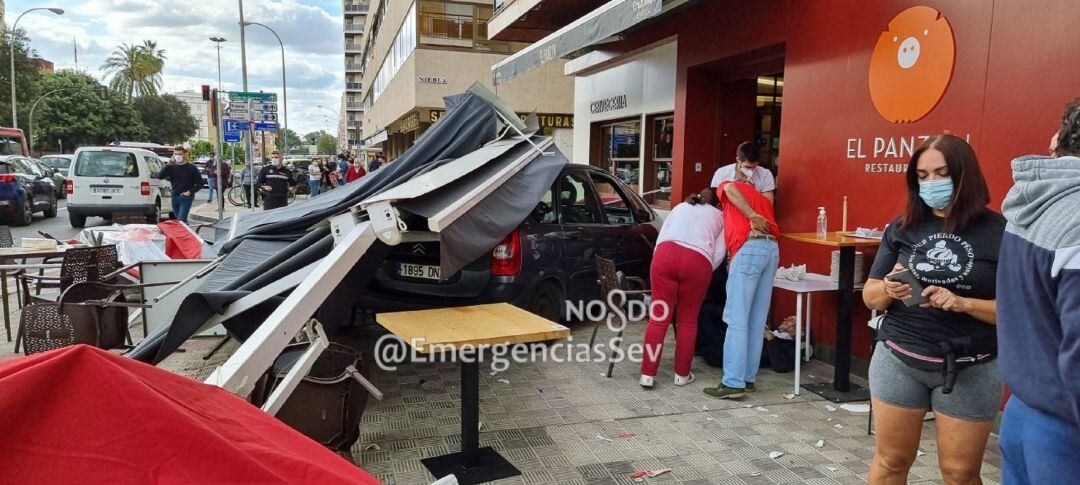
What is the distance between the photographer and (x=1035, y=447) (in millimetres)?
1705

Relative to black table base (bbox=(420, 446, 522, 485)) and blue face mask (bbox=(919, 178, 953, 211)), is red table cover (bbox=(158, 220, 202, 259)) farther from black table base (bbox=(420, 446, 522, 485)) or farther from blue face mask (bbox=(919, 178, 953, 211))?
blue face mask (bbox=(919, 178, 953, 211))

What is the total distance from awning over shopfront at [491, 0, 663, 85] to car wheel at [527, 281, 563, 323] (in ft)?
8.28

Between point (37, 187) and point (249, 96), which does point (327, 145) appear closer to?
point (37, 187)

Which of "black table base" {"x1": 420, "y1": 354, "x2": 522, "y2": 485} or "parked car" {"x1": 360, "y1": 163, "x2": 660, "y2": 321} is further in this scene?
"parked car" {"x1": 360, "y1": 163, "x2": 660, "y2": 321}

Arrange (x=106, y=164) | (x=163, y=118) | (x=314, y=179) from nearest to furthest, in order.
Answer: (x=106, y=164), (x=314, y=179), (x=163, y=118)

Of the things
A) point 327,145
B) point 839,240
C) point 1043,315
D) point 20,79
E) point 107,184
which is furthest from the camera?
point 327,145

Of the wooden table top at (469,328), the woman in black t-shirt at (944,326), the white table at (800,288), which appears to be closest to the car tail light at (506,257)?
the wooden table top at (469,328)

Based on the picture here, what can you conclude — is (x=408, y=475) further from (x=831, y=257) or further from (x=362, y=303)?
(x=831, y=257)

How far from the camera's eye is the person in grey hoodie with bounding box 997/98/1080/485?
154 centimetres

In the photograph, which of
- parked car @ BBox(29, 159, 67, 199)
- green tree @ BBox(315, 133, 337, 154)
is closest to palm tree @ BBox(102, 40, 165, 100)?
parked car @ BBox(29, 159, 67, 199)

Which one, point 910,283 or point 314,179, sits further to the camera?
point 314,179

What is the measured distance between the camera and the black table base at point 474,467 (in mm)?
3562

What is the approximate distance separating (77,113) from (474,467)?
54.1m

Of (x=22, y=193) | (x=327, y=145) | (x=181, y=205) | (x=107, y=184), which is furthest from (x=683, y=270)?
(x=327, y=145)
